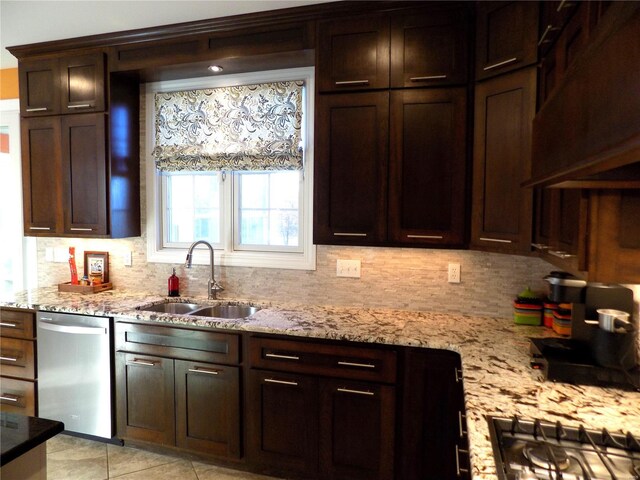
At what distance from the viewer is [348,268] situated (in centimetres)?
287

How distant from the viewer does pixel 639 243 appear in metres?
1.11

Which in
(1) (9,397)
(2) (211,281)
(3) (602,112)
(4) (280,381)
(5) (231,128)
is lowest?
(1) (9,397)

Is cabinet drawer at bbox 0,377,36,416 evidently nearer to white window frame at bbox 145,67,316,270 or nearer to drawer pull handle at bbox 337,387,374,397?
white window frame at bbox 145,67,316,270

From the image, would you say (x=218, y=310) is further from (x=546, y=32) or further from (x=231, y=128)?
(x=546, y=32)

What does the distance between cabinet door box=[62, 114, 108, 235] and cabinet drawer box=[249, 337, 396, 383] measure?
155 centimetres

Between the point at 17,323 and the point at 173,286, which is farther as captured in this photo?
the point at 173,286

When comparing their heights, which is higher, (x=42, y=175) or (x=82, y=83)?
(x=82, y=83)

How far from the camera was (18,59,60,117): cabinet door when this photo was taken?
3.12 metres

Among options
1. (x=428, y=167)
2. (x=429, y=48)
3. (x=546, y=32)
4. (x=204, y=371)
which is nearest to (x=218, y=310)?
(x=204, y=371)

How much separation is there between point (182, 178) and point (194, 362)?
146cm

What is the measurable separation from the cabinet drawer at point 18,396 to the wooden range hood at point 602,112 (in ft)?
11.0

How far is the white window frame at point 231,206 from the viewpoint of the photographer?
2932 mm

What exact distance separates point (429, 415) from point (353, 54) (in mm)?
2018

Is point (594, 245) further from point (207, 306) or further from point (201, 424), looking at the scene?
point (207, 306)
